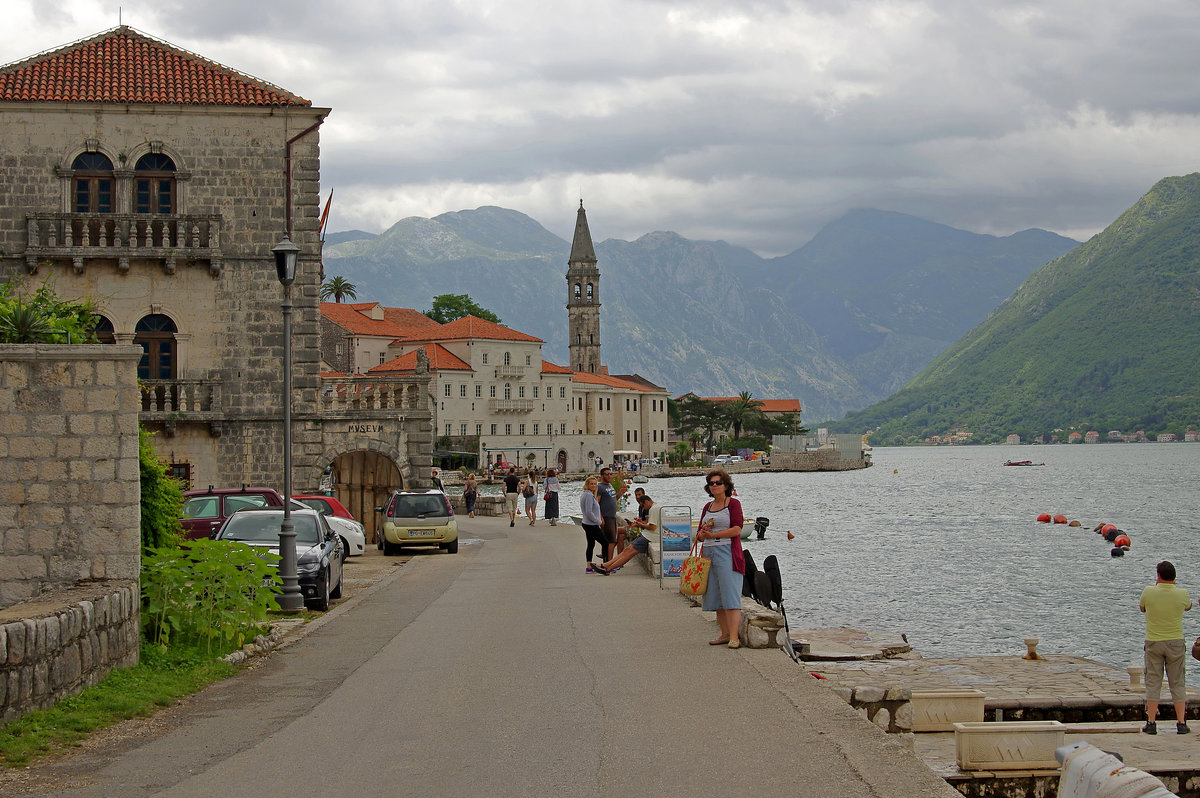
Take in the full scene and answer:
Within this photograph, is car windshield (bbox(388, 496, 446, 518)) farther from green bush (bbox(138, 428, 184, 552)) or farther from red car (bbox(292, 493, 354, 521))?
green bush (bbox(138, 428, 184, 552))

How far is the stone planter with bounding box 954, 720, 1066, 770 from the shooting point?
11.3 metres

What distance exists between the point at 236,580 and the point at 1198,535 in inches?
2409

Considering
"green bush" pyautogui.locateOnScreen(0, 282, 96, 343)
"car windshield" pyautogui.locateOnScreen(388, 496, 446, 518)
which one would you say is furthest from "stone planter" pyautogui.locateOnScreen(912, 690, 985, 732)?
"car windshield" pyautogui.locateOnScreen(388, 496, 446, 518)

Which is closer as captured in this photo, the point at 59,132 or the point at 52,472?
the point at 52,472

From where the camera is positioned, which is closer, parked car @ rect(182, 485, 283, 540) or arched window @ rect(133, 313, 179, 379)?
parked car @ rect(182, 485, 283, 540)

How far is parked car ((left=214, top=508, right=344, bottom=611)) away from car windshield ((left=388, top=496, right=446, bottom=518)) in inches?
353

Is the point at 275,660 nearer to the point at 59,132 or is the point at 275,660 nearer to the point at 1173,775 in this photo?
the point at 1173,775

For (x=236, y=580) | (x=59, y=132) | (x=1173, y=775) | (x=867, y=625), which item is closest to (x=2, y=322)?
(x=236, y=580)

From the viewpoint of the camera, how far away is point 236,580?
12891 mm

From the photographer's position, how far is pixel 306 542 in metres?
19.0

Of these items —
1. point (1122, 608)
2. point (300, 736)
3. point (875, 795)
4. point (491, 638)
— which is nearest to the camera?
point (875, 795)

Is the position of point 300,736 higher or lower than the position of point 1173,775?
higher

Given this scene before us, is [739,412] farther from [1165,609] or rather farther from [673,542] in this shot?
[1165,609]

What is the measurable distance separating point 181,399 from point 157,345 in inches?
56.7
